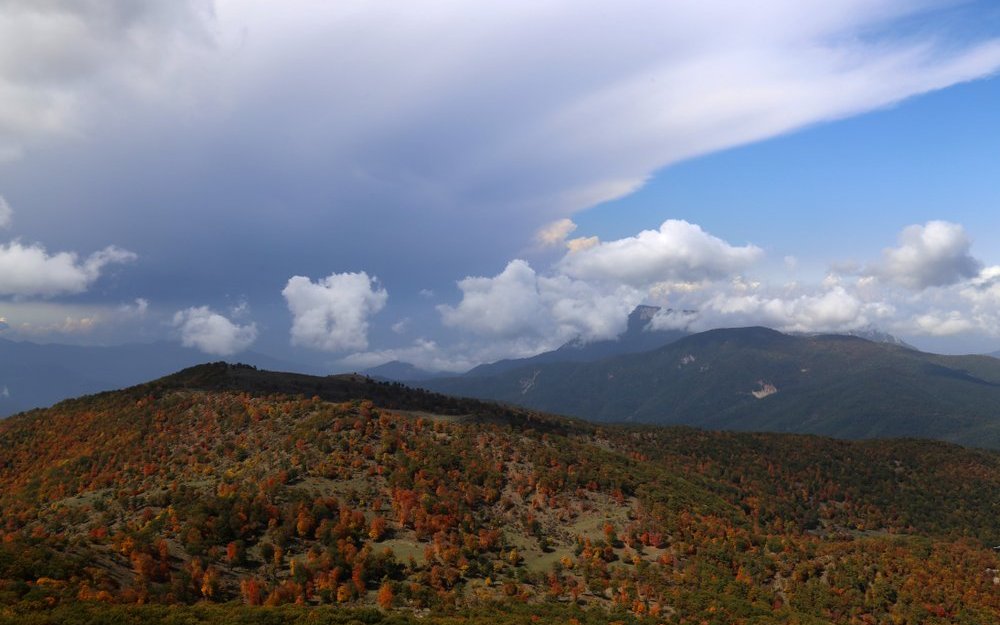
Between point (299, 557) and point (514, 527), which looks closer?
point (299, 557)

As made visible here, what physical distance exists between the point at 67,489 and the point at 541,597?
9854cm

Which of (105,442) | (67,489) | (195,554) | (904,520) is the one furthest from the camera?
(904,520)

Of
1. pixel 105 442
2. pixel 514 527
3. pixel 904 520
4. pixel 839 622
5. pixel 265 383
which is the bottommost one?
pixel 904 520

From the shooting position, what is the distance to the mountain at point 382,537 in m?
68.2

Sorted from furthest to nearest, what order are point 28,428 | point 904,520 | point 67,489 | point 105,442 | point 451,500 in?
1. point 904,520
2. point 28,428
3. point 105,442
4. point 67,489
5. point 451,500

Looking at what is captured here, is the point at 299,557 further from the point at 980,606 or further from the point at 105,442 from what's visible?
the point at 980,606

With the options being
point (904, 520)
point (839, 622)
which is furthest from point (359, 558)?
point (904, 520)

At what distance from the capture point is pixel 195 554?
78.2m

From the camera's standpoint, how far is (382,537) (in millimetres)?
93125

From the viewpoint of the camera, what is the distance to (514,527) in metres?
105

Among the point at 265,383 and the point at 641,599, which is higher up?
the point at 265,383

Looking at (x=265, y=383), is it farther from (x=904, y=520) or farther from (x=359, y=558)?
(x=904, y=520)

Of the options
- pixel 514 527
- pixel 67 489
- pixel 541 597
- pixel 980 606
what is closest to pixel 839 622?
pixel 980 606

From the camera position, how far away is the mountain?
68.2 meters
